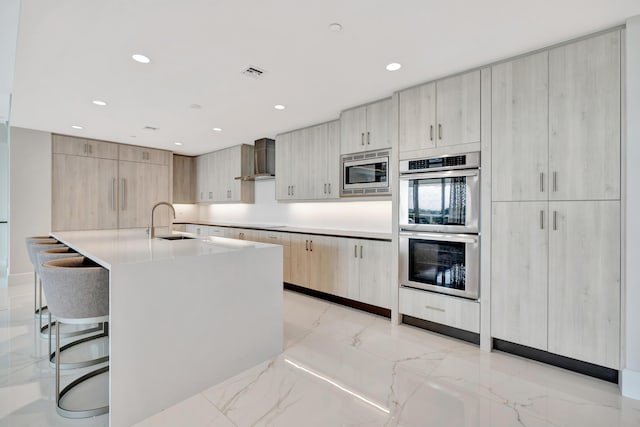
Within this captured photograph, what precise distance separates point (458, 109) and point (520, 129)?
53 cm

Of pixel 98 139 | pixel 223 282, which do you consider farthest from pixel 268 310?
pixel 98 139

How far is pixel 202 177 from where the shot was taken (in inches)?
266

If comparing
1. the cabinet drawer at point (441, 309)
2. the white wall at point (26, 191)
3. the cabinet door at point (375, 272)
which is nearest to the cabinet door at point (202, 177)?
the white wall at point (26, 191)

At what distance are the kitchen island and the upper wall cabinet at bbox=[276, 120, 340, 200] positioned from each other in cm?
193

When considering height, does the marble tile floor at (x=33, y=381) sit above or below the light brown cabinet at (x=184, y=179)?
below

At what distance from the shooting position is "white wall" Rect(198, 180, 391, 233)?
414cm

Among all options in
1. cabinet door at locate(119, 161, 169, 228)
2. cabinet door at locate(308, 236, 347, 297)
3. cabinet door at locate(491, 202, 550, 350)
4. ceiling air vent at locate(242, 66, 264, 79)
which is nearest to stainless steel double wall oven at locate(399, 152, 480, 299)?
cabinet door at locate(491, 202, 550, 350)

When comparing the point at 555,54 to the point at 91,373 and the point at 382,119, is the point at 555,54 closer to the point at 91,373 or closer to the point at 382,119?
the point at 382,119

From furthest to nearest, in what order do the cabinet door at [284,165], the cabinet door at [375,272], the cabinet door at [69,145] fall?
the cabinet door at [69,145] < the cabinet door at [284,165] < the cabinet door at [375,272]

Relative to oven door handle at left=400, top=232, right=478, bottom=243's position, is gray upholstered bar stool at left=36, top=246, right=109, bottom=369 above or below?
below

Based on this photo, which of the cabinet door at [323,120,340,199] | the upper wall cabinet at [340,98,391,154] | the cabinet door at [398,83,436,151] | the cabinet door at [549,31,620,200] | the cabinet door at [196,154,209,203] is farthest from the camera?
the cabinet door at [196,154,209,203]

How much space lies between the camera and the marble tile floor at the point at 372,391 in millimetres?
1741

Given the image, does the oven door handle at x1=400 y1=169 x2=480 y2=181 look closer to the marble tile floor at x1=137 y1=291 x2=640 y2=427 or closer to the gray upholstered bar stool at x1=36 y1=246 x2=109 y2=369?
the marble tile floor at x1=137 y1=291 x2=640 y2=427

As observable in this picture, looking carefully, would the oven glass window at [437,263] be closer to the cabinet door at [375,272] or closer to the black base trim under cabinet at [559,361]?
the cabinet door at [375,272]
